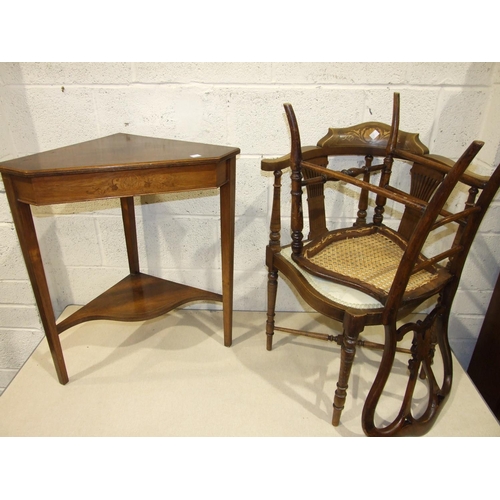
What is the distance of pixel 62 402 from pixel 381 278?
121cm

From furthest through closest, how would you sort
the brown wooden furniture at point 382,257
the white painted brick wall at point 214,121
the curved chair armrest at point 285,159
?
the white painted brick wall at point 214,121
the curved chair armrest at point 285,159
the brown wooden furniture at point 382,257

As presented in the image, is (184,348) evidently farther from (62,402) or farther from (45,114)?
(45,114)

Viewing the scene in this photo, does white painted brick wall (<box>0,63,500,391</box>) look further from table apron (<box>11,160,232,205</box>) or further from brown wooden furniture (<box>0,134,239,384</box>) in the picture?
table apron (<box>11,160,232,205</box>)

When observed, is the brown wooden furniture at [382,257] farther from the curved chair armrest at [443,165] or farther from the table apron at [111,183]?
the table apron at [111,183]

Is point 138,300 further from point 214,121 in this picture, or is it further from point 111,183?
point 214,121

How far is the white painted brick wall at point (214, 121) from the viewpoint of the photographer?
5.17ft

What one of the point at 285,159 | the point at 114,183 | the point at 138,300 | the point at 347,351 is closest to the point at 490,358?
the point at 347,351

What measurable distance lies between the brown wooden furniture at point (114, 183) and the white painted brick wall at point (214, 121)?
0.20 m

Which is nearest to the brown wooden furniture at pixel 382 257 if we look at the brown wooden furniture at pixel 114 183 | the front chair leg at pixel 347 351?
the front chair leg at pixel 347 351

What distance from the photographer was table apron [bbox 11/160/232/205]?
1173mm

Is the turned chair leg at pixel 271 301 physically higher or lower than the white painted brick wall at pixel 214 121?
lower

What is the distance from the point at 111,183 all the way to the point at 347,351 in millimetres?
880

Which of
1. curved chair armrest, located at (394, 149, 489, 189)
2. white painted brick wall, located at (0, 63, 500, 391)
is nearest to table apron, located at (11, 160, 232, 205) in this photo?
white painted brick wall, located at (0, 63, 500, 391)

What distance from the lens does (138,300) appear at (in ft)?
5.55
